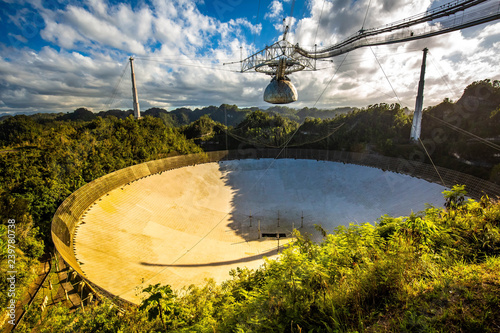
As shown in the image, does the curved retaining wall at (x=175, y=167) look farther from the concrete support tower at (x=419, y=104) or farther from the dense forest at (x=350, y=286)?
the concrete support tower at (x=419, y=104)

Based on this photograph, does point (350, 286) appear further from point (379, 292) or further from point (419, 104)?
point (419, 104)

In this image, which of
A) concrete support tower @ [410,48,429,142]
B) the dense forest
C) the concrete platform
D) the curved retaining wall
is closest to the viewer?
the dense forest


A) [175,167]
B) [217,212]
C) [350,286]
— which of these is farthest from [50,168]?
[350,286]

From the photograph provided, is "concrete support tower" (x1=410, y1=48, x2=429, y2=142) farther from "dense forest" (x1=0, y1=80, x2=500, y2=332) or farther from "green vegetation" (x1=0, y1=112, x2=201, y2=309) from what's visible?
"green vegetation" (x1=0, y1=112, x2=201, y2=309)

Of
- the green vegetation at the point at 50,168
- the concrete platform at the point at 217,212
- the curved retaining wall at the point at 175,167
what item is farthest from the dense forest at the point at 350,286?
the concrete platform at the point at 217,212

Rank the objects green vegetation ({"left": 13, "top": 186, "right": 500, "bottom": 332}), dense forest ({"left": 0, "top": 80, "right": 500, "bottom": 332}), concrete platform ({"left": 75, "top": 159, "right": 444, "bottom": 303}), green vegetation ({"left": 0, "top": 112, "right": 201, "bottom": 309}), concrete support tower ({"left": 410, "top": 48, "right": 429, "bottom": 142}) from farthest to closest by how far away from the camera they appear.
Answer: concrete support tower ({"left": 410, "top": 48, "right": 429, "bottom": 142}) → green vegetation ({"left": 0, "top": 112, "right": 201, "bottom": 309}) → concrete platform ({"left": 75, "top": 159, "right": 444, "bottom": 303}) → dense forest ({"left": 0, "top": 80, "right": 500, "bottom": 332}) → green vegetation ({"left": 13, "top": 186, "right": 500, "bottom": 332})

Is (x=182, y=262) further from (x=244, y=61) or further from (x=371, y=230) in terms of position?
(x=244, y=61)

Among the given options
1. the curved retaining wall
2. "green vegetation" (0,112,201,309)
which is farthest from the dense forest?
the curved retaining wall

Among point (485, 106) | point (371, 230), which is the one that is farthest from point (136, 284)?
point (485, 106)
